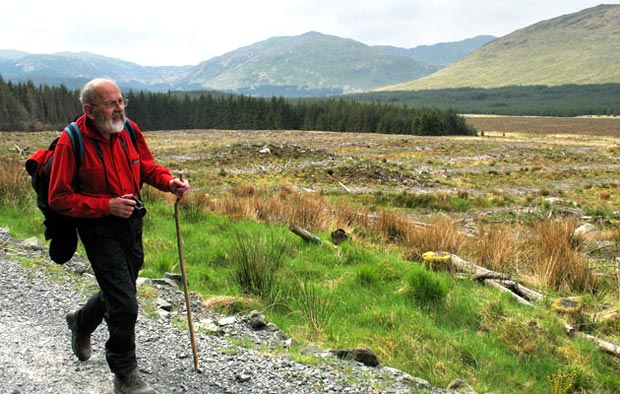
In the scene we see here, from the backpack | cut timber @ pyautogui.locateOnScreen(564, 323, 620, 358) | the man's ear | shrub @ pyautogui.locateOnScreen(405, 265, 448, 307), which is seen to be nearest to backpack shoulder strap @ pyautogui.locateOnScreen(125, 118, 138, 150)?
the backpack

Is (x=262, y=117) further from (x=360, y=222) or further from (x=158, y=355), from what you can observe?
(x=158, y=355)

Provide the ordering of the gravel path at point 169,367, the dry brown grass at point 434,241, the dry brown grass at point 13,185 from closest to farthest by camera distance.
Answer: the gravel path at point 169,367, the dry brown grass at point 434,241, the dry brown grass at point 13,185

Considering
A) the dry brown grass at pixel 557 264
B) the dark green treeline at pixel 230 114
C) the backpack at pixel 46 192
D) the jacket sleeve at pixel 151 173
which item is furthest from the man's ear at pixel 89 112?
the dark green treeline at pixel 230 114

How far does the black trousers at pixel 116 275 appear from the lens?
11.1 feet

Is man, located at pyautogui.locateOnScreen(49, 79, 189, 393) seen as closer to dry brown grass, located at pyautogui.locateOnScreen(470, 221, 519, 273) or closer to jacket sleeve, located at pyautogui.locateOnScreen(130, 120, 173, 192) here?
jacket sleeve, located at pyautogui.locateOnScreen(130, 120, 173, 192)

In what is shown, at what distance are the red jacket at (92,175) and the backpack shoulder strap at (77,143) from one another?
2 cm

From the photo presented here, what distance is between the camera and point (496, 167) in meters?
31.0

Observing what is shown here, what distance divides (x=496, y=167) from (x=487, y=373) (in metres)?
28.5

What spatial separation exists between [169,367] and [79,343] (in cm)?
72

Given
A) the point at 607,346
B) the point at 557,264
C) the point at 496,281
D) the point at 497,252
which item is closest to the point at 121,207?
the point at 607,346

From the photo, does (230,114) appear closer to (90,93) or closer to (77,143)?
(90,93)

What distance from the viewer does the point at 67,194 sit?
3.17 meters

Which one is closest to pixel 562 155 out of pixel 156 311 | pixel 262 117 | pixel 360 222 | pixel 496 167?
pixel 496 167

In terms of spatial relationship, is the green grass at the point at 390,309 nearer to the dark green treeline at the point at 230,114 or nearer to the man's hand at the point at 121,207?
the man's hand at the point at 121,207
